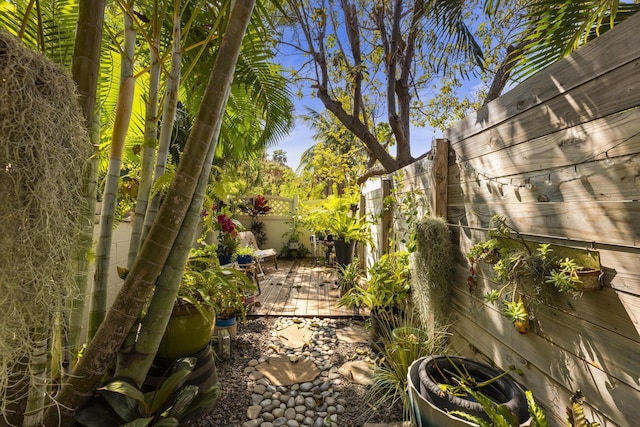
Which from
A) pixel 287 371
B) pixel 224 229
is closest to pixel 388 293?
pixel 287 371

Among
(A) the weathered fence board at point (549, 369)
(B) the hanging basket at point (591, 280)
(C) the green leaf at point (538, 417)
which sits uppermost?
(B) the hanging basket at point (591, 280)

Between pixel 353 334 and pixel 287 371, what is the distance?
850mm

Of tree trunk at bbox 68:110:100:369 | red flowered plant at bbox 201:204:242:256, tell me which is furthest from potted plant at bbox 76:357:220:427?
red flowered plant at bbox 201:204:242:256

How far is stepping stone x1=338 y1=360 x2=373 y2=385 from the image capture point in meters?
2.12

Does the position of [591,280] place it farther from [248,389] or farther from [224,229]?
[224,229]

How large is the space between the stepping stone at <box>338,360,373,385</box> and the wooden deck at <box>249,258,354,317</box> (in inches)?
39.2

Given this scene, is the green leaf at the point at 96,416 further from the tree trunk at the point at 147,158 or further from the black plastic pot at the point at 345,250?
the black plastic pot at the point at 345,250

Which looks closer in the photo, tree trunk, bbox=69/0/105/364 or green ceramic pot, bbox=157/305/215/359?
tree trunk, bbox=69/0/105/364

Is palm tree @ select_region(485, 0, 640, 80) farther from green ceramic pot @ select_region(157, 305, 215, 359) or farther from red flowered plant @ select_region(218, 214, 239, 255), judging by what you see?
red flowered plant @ select_region(218, 214, 239, 255)

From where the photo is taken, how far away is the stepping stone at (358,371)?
6.96ft

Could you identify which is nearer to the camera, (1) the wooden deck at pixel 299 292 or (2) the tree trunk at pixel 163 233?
(2) the tree trunk at pixel 163 233

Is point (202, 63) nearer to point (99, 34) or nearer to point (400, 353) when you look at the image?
point (99, 34)

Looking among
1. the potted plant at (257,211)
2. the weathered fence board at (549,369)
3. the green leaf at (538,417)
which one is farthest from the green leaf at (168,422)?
the potted plant at (257,211)

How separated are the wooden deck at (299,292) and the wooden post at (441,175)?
186cm
